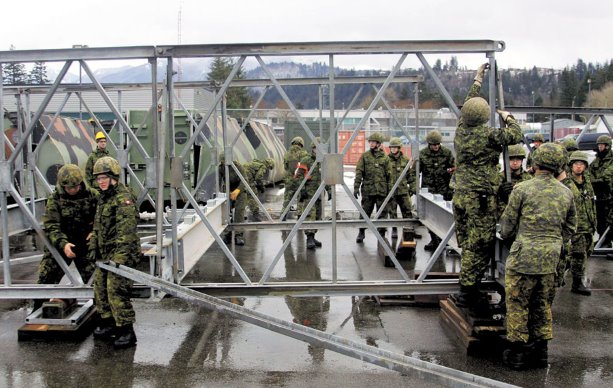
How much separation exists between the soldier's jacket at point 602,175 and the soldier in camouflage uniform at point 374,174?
10.1ft

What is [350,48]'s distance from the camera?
5711mm

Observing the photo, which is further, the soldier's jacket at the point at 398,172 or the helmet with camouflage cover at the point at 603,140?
the soldier's jacket at the point at 398,172

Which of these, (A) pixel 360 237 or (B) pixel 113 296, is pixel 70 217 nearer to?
Result: (B) pixel 113 296

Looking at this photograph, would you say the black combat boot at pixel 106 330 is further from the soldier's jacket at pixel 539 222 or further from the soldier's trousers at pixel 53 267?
Answer: the soldier's jacket at pixel 539 222

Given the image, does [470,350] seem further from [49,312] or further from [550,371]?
[49,312]

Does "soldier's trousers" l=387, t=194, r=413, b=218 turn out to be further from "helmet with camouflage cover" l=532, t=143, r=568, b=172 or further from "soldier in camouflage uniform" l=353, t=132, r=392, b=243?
"helmet with camouflage cover" l=532, t=143, r=568, b=172

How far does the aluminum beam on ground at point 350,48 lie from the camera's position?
18.7ft

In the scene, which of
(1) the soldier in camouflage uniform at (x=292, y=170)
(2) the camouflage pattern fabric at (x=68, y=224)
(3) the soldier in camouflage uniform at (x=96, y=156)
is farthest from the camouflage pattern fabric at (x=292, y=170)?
(2) the camouflage pattern fabric at (x=68, y=224)

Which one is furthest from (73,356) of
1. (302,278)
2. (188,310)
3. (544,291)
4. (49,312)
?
(544,291)

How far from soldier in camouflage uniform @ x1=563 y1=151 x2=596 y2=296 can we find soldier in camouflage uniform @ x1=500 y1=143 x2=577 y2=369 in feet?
8.35

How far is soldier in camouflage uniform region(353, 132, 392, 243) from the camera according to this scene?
33.9 feet

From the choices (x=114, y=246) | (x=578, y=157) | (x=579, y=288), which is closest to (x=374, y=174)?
(x=578, y=157)

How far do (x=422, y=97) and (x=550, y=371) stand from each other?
216ft

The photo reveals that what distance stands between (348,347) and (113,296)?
8.22ft
